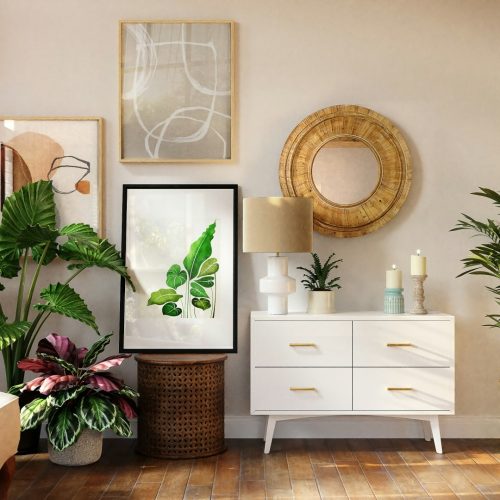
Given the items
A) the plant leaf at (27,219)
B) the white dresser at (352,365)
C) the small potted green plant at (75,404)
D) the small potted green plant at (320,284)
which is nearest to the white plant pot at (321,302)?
the small potted green plant at (320,284)

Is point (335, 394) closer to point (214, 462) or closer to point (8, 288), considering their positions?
point (214, 462)

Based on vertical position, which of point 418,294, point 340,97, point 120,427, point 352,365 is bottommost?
point 120,427

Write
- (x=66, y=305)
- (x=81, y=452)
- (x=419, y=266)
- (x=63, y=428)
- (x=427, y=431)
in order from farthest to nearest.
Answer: (x=427, y=431) → (x=419, y=266) → (x=66, y=305) → (x=81, y=452) → (x=63, y=428)

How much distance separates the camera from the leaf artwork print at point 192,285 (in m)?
4.45

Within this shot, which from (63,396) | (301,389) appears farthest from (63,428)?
(301,389)

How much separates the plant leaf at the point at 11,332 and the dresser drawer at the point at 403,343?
172 centimetres

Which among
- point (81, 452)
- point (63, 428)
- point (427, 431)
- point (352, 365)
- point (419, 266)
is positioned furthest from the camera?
point (427, 431)

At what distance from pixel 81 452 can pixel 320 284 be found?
155 centimetres

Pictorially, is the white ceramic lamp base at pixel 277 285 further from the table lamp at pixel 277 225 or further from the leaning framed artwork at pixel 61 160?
the leaning framed artwork at pixel 61 160

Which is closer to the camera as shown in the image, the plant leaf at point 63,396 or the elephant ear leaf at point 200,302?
the plant leaf at point 63,396

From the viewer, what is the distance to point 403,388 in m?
4.14

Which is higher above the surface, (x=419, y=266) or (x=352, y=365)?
(x=419, y=266)

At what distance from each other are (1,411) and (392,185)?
8.19 ft

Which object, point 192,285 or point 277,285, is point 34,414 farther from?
point 277,285
